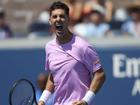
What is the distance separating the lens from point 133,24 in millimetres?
10617

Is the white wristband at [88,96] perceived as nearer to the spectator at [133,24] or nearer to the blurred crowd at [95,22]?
the blurred crowd at [95,22]

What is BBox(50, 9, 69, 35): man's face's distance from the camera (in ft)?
17.9

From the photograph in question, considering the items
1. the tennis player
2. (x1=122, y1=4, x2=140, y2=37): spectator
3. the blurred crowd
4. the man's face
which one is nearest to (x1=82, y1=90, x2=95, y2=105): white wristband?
the tennis player

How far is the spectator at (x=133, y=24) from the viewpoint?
33.9 feet

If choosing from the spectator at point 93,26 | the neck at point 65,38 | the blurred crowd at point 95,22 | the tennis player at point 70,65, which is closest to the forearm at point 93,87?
the tennis player at point 70,65

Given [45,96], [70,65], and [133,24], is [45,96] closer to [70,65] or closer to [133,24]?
[70,65]

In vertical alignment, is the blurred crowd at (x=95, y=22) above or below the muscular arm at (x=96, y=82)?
below

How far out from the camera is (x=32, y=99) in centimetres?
558

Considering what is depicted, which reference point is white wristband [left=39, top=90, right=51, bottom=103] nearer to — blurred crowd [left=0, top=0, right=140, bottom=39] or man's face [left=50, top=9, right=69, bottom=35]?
man's face [left=50, top=9, right=69, bottom=35]

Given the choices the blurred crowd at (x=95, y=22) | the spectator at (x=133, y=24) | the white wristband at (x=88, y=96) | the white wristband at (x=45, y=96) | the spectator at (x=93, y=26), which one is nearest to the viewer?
the white wristband at (x=88, y=96)

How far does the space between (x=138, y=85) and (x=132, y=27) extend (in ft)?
6.44

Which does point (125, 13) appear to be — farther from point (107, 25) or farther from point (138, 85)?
point (138, 85)

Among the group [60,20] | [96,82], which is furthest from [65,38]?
[96,82]

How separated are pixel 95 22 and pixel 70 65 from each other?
5234mm
